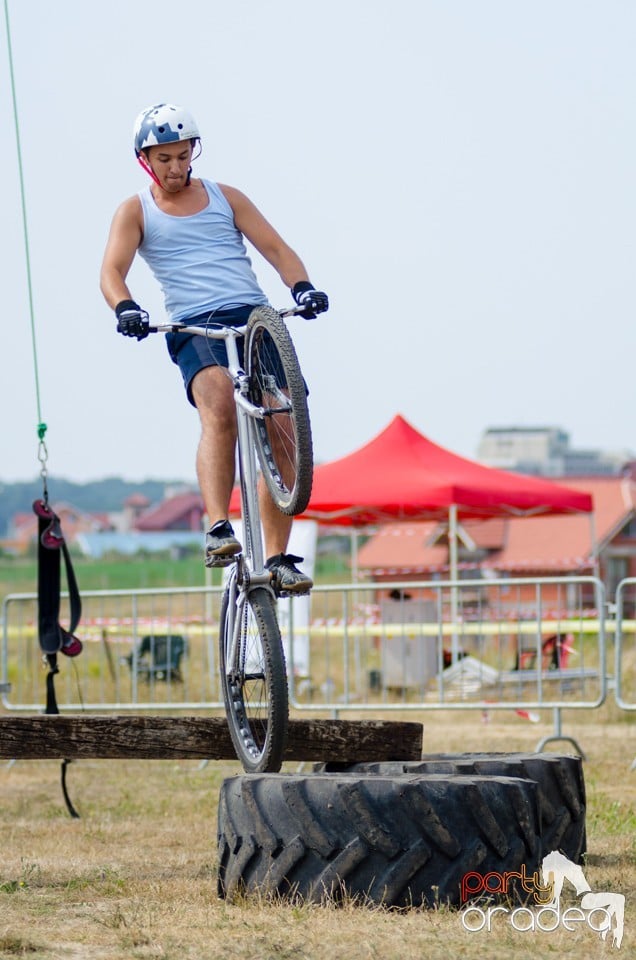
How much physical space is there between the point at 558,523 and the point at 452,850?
47819 mm

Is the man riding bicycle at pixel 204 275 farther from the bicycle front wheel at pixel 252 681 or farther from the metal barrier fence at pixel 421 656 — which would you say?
the metal barrier fence at pixel 421 656

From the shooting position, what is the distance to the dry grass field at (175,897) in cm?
377

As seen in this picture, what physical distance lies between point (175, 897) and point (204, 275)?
227 cm

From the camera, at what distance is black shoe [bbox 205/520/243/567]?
201 inches

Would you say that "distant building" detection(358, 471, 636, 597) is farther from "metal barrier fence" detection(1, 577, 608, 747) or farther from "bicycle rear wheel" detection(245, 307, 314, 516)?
"bicycle rear wheel" detection(245, 307, 314, 516)

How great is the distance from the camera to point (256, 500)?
5168 mm

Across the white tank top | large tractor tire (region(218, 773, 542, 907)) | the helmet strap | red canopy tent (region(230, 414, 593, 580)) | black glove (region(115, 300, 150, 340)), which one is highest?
the helmet strap

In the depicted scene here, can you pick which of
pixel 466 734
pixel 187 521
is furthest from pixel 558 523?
pixel 187 521

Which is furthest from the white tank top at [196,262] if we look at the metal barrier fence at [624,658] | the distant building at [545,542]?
the distant building at [545,542]

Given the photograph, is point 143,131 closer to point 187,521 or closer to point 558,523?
point 558,523

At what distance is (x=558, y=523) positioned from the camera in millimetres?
51438

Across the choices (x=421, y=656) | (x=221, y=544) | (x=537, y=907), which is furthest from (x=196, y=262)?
(x=421, y=656)

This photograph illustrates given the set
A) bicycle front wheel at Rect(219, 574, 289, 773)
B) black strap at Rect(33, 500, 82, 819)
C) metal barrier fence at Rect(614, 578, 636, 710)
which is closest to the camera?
bicycle front wheel at Rect(219, 574, 289, 773)

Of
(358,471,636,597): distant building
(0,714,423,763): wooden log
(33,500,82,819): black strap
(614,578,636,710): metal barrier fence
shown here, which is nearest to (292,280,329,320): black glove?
(0,714,423,763): wooden log
